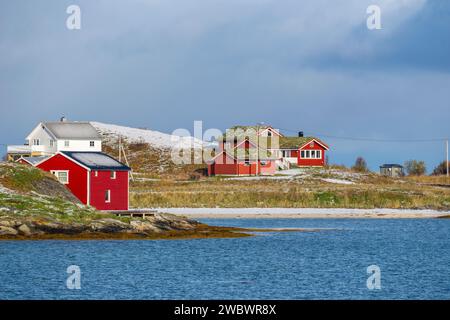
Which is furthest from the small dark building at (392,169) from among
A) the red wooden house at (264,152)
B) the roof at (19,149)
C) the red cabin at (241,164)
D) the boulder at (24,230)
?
the boulder at (24,230)

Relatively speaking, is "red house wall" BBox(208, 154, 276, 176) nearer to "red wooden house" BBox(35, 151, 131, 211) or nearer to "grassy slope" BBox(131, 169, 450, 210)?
"grassy slope" BBox(131, 169, 450, 210)

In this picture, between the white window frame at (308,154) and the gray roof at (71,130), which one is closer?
the gray roof at (71,130)

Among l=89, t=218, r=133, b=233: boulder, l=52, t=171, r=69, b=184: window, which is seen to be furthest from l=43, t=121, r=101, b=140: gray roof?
l=89, t=218, r=133, b=233: boulder

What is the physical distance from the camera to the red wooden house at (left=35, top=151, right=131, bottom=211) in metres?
73.2

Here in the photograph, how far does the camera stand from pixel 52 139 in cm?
12025

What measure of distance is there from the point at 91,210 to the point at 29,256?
12.6 meters

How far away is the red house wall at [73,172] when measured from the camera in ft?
240

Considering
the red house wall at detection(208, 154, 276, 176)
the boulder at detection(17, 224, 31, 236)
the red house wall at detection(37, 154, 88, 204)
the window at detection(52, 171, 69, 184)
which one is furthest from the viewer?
the red house wall at detection(208, 154, 276, 176)

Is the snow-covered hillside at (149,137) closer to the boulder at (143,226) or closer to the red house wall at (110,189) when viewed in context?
the red house wall at (110,189)

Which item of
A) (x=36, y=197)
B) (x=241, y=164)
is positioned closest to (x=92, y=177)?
(x=36, y=197)

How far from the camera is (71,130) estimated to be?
12194 cm

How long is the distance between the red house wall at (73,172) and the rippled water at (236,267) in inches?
415

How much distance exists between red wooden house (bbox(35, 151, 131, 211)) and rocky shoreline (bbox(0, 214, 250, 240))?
648 cm
